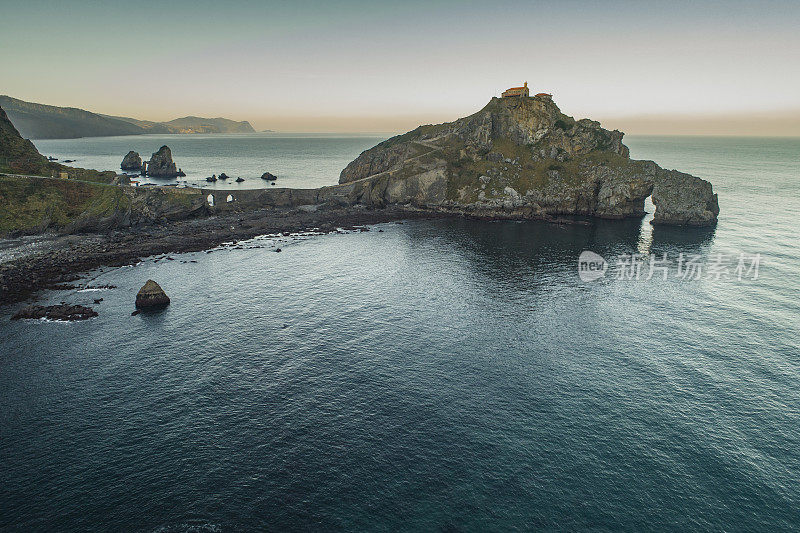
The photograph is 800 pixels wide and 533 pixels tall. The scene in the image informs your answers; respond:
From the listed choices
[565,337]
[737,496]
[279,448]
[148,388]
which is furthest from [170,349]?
[737,496]

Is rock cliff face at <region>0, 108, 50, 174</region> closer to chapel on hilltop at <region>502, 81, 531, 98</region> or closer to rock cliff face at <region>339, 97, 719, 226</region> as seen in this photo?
rock cliff face at <region>339, 97, 719, 226</region>

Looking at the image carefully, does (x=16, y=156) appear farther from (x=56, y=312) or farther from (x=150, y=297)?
(x=150, y=297)

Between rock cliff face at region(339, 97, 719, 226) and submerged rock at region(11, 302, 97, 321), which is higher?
rock cliff face at region(339, 97, 719, 226)

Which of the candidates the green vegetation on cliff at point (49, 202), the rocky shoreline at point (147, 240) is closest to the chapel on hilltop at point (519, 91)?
the rocky shoreline at point (147, 240)

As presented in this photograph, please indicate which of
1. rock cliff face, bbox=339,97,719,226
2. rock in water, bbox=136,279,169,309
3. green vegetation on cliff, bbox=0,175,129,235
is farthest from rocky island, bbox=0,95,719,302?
rock in water, bbox=136,279,169,309

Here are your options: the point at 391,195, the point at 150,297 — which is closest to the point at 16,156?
the point at 150,297

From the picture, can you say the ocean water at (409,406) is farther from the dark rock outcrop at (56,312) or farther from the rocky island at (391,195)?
the rocky island at (391,195)

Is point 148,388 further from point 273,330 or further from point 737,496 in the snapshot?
point 737,496

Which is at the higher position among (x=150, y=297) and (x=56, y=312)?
(x=150, y=297)
